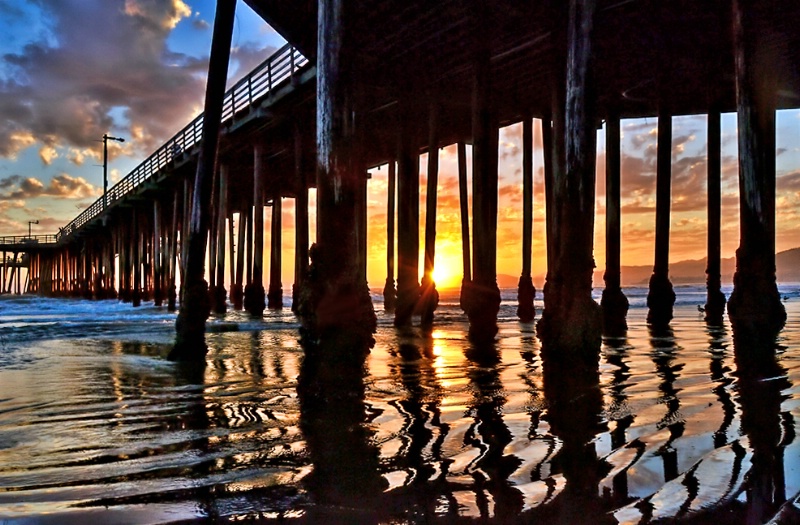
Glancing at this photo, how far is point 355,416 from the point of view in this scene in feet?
12.4

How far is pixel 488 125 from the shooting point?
903 centimetres

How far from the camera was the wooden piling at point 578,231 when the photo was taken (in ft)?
18.3

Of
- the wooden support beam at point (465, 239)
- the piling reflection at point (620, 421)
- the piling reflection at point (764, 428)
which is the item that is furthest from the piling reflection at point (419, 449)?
the wooden support beam at point (465, 239)

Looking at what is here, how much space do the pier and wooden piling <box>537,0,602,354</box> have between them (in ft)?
0.06

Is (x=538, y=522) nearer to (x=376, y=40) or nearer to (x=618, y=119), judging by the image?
(x=376, y=40)

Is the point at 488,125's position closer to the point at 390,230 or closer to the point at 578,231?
the point at 578,231

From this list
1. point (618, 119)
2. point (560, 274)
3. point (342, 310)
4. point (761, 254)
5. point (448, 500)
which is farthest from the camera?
point (618, 119)

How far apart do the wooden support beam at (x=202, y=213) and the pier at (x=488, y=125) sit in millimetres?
21

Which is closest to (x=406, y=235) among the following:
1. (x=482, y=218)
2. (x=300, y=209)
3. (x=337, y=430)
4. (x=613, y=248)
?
(x=300, y=209)

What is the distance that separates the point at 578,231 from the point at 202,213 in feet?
14.7

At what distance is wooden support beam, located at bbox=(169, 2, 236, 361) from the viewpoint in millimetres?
7141

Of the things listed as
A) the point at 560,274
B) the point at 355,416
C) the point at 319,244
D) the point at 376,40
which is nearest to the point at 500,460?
the point at 355,416

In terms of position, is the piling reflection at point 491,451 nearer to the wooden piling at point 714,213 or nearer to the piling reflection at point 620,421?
the piling reflection at point 620,421

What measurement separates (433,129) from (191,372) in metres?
8.00
